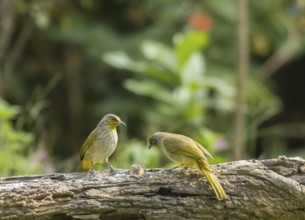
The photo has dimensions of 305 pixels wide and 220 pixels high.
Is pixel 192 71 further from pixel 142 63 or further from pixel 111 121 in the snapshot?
pixel 111 121

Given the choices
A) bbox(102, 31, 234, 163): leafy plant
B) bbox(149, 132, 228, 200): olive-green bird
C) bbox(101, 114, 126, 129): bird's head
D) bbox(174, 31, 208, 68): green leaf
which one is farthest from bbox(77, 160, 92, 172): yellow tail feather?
bbox(174, 31, 208, 68): green leaf

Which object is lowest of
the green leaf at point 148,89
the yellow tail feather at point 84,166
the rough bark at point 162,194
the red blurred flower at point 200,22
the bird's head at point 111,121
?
the rough bark at point 162,194

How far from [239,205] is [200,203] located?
0.22 meters

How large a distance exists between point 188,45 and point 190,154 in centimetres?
444

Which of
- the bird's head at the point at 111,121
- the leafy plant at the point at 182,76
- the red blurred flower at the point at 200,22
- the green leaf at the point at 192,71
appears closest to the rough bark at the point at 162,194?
the bird's head at the point at 111,121

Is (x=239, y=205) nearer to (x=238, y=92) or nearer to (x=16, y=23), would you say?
(x=238, y=92)

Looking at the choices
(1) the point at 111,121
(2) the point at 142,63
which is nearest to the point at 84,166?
(1) the point at 111,121

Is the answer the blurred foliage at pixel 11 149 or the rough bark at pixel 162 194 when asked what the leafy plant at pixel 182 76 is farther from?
the rough bark at pixel 162 194

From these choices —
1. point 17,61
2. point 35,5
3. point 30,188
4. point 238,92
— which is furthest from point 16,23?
point 30,188

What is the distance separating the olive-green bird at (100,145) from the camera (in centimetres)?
557

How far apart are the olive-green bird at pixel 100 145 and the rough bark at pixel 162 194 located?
0.92 ft

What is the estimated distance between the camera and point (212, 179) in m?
5.08

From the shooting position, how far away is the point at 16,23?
13.2 meters

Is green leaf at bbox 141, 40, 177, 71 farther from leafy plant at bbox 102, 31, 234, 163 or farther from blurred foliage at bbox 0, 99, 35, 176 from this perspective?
blurred foliage at bbox 0, 99, 35, 176
